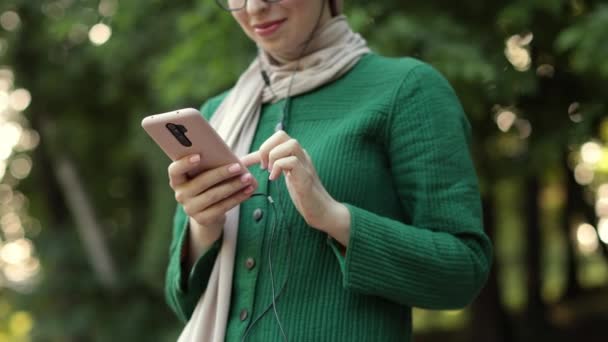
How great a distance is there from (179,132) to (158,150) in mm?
4186

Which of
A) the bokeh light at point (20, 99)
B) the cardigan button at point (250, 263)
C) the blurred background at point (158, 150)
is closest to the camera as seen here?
the cardigan button at point (250, 263)

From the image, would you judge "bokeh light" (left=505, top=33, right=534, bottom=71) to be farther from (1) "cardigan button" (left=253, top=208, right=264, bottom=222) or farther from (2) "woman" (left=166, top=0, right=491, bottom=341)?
(1) "cardigan button" (left=253, top=208, right=264, bottom=222)

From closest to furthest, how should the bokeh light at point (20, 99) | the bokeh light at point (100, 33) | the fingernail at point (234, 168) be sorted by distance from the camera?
1. the fingernail at point (234, 168)
2. the bokeh light at point (100, 33)
3. the bokeh light at point (20, 99)

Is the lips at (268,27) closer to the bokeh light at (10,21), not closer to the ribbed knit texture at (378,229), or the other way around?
the ribbed knit texture at (378,229)

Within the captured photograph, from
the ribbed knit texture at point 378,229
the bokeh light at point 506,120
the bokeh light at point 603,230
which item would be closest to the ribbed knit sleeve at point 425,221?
the ribbed knit texture at point 378,229

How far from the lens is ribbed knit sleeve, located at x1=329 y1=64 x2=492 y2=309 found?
1.47 meters

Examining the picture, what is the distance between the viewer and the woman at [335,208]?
1479 mm

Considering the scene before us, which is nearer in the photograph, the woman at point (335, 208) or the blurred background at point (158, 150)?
the woman at point (335, 208)

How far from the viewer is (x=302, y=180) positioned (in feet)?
4.53

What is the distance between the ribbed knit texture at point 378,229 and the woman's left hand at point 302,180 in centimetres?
4

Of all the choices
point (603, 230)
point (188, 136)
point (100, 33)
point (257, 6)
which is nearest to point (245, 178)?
point (188, 136)

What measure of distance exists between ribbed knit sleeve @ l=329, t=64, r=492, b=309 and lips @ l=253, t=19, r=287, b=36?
30 centimetres

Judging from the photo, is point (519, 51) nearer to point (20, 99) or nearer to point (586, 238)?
point (20, 99)

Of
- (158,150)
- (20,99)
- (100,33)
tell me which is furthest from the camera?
(20,99)
